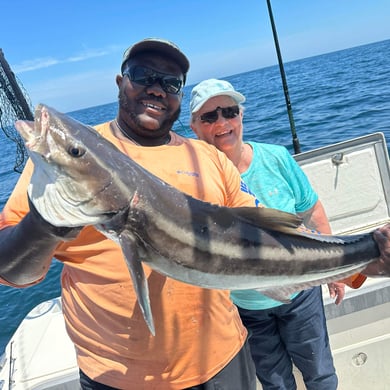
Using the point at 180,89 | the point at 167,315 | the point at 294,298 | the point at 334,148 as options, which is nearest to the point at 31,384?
the point at 167,315

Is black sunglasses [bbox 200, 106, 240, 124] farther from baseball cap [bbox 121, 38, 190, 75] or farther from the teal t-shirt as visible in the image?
baseball cap [bbox 121, 38, 190, 75]

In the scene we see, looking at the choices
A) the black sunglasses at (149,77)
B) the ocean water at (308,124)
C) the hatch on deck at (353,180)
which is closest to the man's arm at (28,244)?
the black sunglasses at (149,77)

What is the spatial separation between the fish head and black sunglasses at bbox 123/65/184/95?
0.81 m

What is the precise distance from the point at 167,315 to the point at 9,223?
101cm

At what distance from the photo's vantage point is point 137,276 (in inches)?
66.3

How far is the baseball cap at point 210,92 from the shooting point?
10.7 ft

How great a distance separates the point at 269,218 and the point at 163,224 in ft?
2.05

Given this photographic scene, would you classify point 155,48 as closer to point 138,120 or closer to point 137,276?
point 138,120

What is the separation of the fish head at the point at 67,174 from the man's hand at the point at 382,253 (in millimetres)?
1647

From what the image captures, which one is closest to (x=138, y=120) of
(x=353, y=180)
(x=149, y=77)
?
(x=149, y=77)

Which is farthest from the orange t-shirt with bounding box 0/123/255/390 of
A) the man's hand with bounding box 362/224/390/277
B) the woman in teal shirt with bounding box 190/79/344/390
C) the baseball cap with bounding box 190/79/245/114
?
the baseball cap with bounding box 190/79/245/114

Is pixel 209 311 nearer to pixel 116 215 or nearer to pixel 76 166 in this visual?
pixel 116 215

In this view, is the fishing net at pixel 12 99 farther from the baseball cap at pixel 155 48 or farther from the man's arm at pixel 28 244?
the man's arm at pixel 28 244

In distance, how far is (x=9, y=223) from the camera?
184 cm
